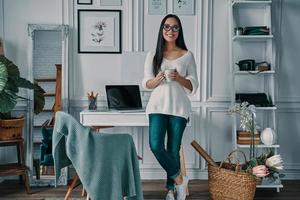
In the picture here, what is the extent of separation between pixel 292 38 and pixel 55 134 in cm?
280

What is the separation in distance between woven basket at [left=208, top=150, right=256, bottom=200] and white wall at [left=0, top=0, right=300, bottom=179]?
28.0 inches

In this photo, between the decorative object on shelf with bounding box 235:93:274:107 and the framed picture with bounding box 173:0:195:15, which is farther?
the framed picture with bounding box 173:0:195:15

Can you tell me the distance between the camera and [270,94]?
3.78 metres

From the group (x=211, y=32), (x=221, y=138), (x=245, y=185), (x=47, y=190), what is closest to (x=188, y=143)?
(x=221, y=138)

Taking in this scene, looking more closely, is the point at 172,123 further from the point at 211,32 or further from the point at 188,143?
the point at 211,32

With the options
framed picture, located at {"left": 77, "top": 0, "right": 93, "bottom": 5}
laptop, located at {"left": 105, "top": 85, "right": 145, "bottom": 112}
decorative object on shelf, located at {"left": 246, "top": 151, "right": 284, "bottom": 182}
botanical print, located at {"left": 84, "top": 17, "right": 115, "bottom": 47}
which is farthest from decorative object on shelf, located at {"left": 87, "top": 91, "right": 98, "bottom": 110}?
decorative object on shelf, located at {"left": 246, "top": 151, "right": 284, "bottom": 182}

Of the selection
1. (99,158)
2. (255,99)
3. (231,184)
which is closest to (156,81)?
(99,158)

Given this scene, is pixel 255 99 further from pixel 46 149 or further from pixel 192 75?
pixel 46 149

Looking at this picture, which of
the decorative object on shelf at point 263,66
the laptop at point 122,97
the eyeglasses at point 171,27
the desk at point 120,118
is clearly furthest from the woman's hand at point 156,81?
the decorative object on shelf at point 263,66

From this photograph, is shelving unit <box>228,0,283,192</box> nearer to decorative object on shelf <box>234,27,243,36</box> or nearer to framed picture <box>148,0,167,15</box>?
decorative object on shelf <box>234,27,243,36</box>

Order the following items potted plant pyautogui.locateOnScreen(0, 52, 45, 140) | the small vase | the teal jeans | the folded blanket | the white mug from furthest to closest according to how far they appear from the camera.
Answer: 1. the small vase
2. potted plant pyautogui.locateOnScreen(0, 52, 45, 140)
3. the teal jeans
4. the white mug
5. the folded blanket

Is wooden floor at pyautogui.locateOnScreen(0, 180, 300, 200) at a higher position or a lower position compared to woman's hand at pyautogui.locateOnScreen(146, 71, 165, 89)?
lower

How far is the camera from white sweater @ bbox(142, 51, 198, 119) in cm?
284

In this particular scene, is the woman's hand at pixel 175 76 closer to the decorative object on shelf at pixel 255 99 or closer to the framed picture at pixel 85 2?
the decorative object on shelf at pixel 255 99
